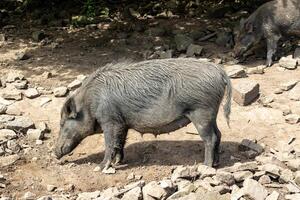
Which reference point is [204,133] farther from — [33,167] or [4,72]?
[4,72]

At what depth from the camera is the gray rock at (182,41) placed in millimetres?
11236

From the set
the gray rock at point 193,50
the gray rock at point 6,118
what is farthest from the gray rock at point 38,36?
the gray rock at point 6,118

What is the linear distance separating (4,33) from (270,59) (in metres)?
5.21

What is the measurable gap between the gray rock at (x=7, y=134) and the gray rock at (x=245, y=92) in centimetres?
316

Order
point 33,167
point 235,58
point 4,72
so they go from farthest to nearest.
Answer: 1. point 235,58
2. point 4,72
3. point 33,167

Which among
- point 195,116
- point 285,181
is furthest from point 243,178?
point 195,116

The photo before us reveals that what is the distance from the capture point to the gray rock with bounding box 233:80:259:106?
887 centimetres

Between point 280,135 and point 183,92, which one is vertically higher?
point 183,92

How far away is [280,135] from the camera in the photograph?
320 inches

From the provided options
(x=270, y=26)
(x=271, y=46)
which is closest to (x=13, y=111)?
(x=271, y=46)

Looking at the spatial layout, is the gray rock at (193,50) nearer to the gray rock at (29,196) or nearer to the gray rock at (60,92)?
the gray rock at (60,92)

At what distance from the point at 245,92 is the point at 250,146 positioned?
4.22ft

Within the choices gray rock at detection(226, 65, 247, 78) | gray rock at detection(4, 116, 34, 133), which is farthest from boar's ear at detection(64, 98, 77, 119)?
gray rock at detection(226, 65, 247, 78)

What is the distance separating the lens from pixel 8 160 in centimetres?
761
